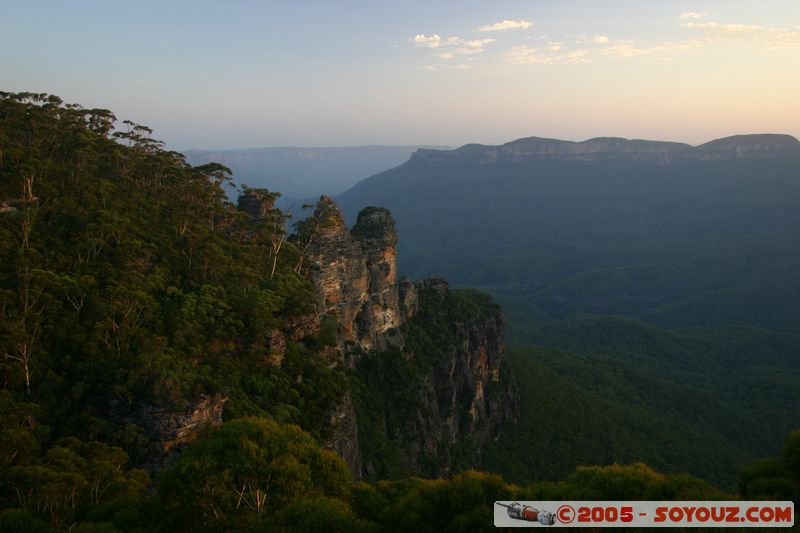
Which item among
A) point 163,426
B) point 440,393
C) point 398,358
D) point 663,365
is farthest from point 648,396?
point 163,426

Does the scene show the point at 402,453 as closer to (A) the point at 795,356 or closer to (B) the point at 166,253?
(B) the point at 166,253

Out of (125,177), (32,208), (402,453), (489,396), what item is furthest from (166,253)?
(489,396)

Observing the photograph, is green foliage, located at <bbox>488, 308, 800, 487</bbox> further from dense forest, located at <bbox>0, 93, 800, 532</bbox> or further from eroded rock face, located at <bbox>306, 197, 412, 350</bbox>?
dense forest, located at <bbox>0, 93, 800, 532</bbox>

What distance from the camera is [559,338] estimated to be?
4988 inches

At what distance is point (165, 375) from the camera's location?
1078 inches

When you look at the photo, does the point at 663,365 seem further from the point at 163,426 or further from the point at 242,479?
the point at 242,479

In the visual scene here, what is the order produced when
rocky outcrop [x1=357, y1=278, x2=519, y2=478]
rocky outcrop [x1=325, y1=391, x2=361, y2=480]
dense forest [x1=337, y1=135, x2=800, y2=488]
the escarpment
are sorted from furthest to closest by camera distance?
dense forest [x1=337, y1=135, x2=800, y2=488] → rocky outcrop [x1=357, y1=278, x2=519, y2=478] → the escarpment → rocky outcrop [x1=325, y1=391, x2=361, y2=480]

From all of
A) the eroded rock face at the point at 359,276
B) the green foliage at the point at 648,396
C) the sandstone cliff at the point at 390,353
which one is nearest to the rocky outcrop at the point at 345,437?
the sandstone cliff at the point at 390,353

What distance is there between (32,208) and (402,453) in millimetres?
35724

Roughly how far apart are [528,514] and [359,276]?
37.0m

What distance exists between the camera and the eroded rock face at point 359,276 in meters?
50.2

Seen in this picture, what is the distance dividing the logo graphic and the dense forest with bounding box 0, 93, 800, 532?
3.57 ft

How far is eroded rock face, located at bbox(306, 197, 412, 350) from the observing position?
5025 centimetres

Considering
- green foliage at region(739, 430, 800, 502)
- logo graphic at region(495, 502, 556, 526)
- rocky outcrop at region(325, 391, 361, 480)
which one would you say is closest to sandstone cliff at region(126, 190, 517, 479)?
rocky outcrop at region(325, 391, 361, 480)
